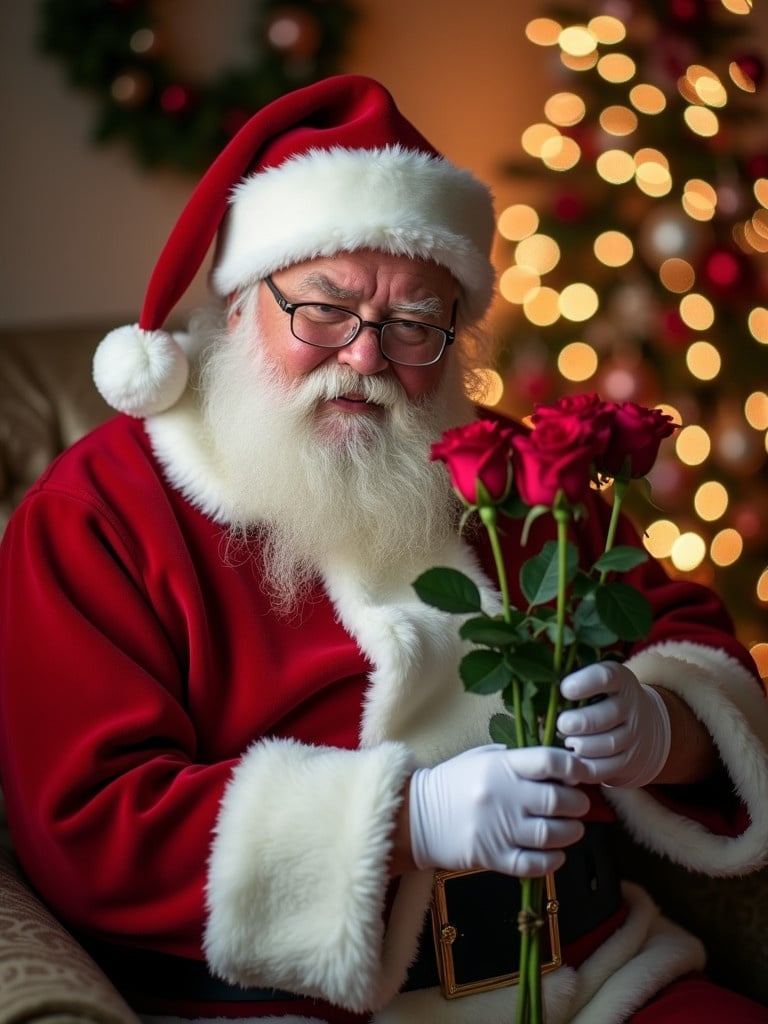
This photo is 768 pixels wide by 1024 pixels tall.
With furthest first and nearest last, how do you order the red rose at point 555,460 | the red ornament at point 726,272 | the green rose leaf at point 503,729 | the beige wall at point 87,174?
the red ornament at point 726,272
the beige wall at point 87,174
the green rose leaf at point 503,729
the red rose at point 555,460

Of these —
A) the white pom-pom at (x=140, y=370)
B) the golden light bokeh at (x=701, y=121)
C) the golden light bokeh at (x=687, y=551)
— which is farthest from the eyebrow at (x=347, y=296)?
the golden light bokeh at (x=701, y=121)

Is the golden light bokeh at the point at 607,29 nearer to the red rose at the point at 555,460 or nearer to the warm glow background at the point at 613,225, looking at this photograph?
the warm glow background at the point at 613,225

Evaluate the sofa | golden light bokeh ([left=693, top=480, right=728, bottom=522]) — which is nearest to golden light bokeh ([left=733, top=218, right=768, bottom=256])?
golden light bokeh ([left=693, top=480, right=728, bottom=522])

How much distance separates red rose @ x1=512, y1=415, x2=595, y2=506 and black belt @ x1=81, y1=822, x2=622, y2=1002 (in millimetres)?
638

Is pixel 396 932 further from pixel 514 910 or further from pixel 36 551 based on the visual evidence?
pixel 36 551

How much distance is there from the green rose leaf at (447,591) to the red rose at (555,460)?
12 centimetres

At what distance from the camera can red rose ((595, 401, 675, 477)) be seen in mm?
1021

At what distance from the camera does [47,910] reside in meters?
1.24

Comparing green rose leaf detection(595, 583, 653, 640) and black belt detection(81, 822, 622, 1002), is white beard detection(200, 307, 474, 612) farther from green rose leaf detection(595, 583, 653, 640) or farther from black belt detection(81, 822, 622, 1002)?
green rose leaf detection(595, 583, 653, 640)

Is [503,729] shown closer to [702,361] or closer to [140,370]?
[140,370]

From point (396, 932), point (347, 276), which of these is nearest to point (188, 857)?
point (396, 932)

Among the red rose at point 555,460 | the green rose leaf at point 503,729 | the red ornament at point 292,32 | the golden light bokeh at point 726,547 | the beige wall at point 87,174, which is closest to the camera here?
the red rose at point 555,460

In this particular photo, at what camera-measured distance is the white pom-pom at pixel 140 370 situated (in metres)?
1.52

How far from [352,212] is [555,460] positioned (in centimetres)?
70
